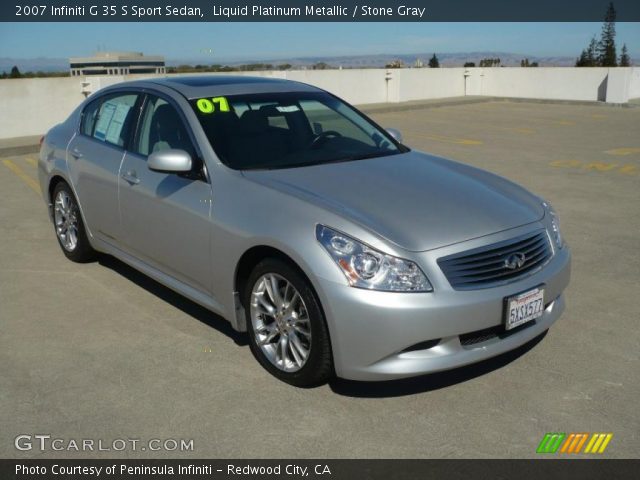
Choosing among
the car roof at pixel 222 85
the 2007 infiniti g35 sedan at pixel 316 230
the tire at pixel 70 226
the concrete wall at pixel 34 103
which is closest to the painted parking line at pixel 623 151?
the 2007 infiniti g35 sedan at pixel 316 230

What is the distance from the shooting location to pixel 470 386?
3.90 metres

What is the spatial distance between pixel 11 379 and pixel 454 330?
98.8 inches

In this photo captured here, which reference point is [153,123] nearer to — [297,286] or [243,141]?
[243,141]

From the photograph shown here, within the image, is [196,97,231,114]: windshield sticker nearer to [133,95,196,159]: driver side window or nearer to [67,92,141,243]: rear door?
[133,95,196,159]: driver side window

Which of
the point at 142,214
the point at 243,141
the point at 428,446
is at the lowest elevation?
the point at 428,446

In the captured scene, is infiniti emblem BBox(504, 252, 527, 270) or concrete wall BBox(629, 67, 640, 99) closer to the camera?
infiniti emblem BBox(504, 252, 527, 270)

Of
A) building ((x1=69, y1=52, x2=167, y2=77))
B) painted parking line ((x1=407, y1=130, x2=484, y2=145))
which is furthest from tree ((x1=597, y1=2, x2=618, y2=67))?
painted parking line ((x1=407, y1=130, x2=484, y2=145))

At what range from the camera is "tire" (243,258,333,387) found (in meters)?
3.66

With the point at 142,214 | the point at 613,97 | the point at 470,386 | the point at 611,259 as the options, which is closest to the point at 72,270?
the point at 142,214

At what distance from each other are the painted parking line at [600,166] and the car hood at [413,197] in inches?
278

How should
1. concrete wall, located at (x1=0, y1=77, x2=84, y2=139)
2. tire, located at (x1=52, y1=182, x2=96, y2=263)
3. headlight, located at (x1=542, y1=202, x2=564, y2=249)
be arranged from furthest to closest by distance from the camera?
concrete wall, located at (x1=0, y1=77, x2=84, y2=139), tire, located at (x1=52, y1=182, x2=96, y2=263), headlight, located at (x1=542, y1=202, x2=564, y2=249)

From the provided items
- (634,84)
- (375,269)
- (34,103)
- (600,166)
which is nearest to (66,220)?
(375,269)

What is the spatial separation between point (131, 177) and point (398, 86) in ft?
69.0
